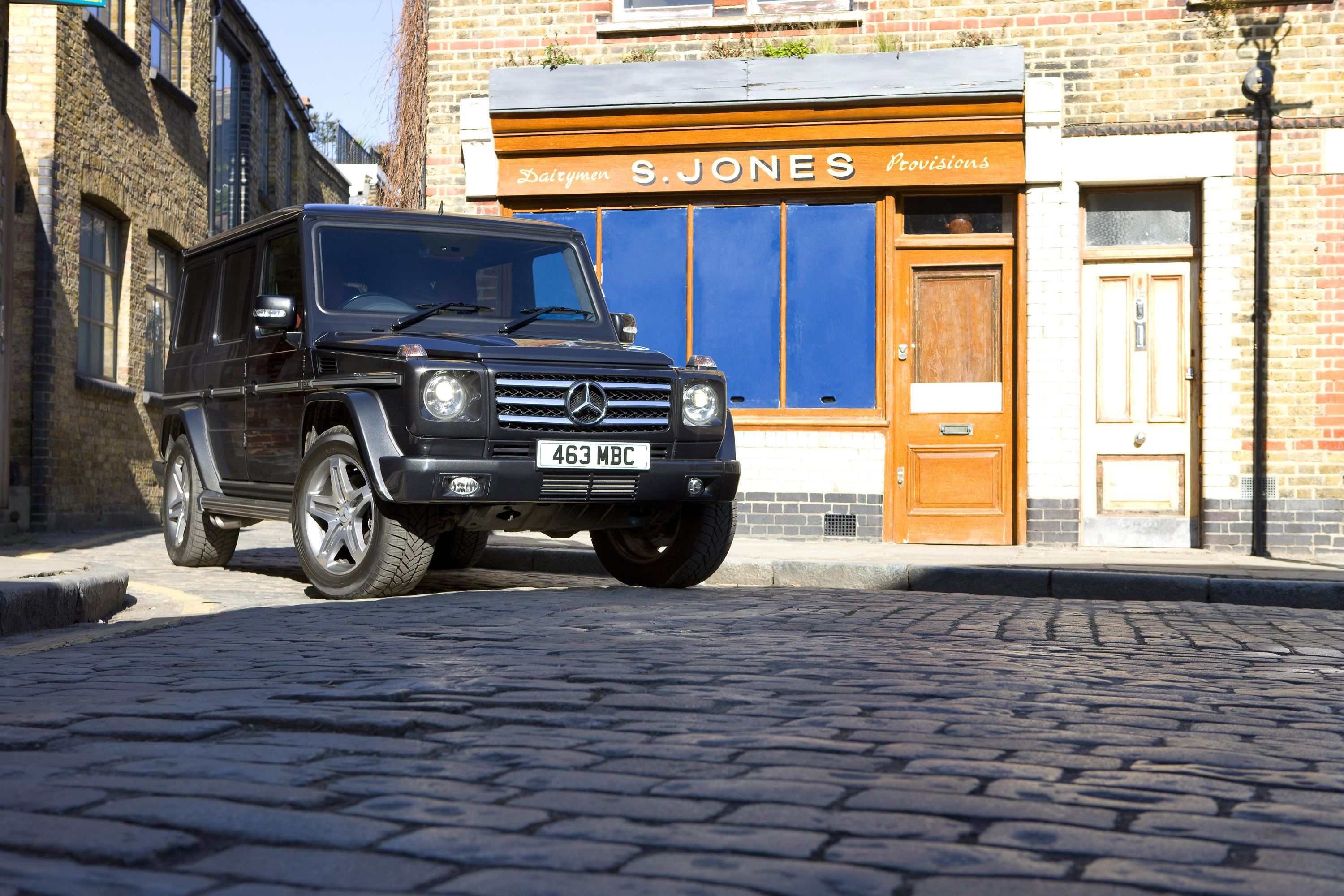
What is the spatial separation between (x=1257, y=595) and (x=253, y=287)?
6.25 metres

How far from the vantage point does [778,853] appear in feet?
7.56

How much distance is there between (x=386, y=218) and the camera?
7906 millimetres

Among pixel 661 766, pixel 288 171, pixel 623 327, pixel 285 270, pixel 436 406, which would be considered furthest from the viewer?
pixel 288 171

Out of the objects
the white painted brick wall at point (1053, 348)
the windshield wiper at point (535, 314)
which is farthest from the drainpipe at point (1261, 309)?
the windshield wiper at point (535, 314)

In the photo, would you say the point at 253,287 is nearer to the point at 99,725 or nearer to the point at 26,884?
the point at 99,725

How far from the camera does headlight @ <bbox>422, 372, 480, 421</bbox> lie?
661cm

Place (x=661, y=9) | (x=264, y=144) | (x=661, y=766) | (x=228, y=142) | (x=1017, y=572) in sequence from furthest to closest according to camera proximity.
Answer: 1. (x=264, y=144)
2. (x=228, y=142)
3. (x=661, y=9)
4. (x=1017, y=572)
5. (x=661, y=766)

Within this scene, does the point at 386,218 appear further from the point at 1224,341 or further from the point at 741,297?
the point at 1224,341

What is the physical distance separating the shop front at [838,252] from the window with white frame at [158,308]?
5.58 m

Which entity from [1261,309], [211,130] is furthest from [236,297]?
[211,130]

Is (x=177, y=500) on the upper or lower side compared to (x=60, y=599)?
upper

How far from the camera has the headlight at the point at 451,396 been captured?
661cm

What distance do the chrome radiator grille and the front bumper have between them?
0.66ft

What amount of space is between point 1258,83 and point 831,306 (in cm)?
401
